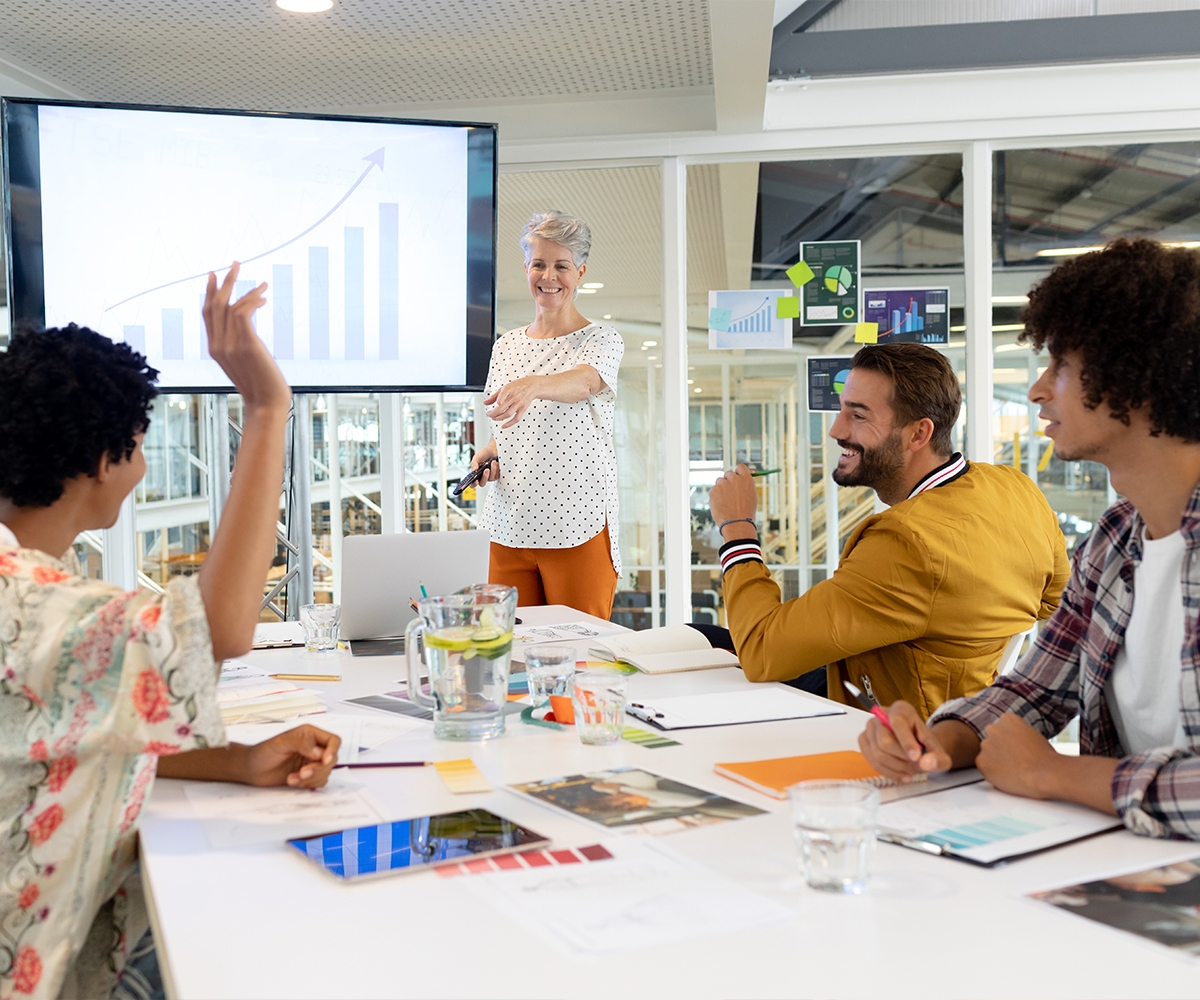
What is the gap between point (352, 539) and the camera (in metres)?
2.19

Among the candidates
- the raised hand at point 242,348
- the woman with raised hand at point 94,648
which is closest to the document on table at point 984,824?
the woman with raised hand at point 94,648

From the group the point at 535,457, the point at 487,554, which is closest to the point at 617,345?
the point at 535,457

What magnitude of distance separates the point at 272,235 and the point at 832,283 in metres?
2.19

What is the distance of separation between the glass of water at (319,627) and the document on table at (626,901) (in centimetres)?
125

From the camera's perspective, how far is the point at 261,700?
1706 mm

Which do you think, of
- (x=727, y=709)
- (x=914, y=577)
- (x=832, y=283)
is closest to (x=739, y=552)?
(x=914, y=577)

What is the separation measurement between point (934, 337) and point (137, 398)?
357cm

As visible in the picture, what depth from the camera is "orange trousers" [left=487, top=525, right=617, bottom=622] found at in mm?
3145

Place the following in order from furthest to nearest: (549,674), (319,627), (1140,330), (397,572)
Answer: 1. (397,572)
2. (319,627)
3. (549,674)
4. (1140,330)

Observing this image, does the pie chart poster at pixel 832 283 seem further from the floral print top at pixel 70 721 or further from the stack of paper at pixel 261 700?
the floral print top at pixel 70 721

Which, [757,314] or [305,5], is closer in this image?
[305,5]

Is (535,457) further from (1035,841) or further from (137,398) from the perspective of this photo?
(1035,841)

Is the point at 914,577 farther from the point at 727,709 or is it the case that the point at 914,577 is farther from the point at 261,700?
the point at 261,700

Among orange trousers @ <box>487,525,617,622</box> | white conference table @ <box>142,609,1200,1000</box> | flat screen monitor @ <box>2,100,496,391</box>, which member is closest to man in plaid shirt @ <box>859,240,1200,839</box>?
white conference table @ <box>142,609,1200,1000</box>
